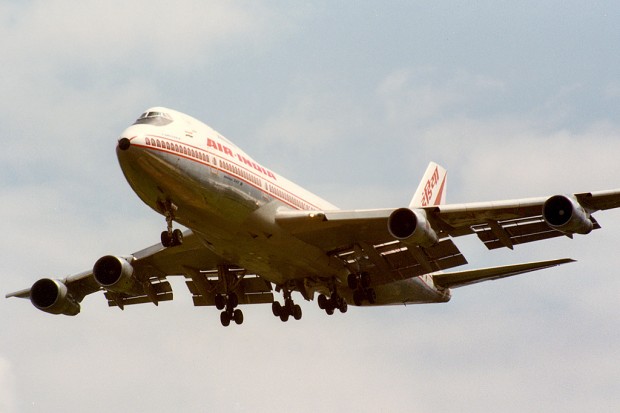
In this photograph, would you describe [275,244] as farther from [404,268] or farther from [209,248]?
[404,268]

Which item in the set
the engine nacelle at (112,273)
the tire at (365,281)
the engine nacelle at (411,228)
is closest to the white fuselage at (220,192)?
the tire at (365,281)

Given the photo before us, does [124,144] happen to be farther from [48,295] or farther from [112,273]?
[48,295]

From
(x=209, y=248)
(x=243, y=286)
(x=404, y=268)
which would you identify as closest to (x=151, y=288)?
(x=243, y=286)

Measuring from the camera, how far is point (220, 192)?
3506 cm

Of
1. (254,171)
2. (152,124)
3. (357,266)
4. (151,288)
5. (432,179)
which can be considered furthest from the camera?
(432,179)

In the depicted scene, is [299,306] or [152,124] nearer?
[152,124]

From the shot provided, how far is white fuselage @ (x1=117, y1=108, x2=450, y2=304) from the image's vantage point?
111ft

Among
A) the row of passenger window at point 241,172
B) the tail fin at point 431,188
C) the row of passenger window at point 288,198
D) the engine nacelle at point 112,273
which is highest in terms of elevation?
the tail fin at point 431,188

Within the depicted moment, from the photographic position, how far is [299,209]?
129 ft

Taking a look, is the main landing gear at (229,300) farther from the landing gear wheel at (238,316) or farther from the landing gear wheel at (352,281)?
the landing gear wheel at (352,281)

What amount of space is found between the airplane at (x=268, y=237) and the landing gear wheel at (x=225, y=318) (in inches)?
2.1

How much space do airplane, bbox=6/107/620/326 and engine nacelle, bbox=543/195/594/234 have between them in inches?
1.6

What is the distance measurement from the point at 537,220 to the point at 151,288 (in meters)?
16.7

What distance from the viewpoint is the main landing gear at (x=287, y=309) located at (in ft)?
141
